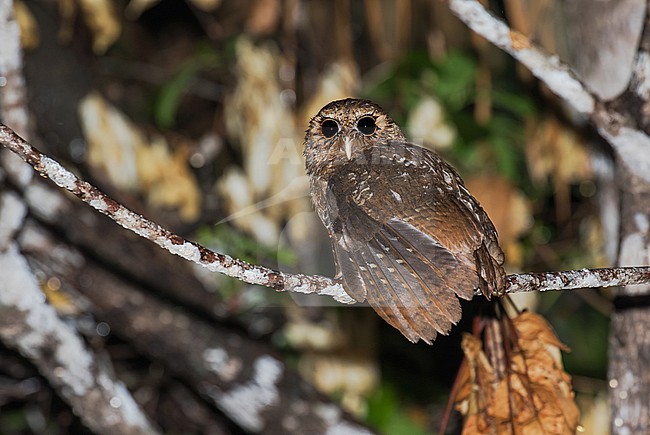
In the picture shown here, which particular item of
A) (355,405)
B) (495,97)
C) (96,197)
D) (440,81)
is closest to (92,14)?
(440,81)

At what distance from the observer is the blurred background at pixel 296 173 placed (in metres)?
2.96

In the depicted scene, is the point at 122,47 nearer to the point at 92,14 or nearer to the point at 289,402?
the point at 92,14

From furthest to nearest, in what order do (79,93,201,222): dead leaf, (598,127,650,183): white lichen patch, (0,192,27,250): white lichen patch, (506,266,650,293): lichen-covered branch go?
(79,93,201,222): dead leaf
(0,192,27,250): white lichen patch
(598,127,650,183): white lichen patch
(506,266,650,293): lichen-covered branch

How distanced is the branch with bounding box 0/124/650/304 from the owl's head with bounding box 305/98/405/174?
0.76 ft

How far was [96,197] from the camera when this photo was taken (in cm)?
137

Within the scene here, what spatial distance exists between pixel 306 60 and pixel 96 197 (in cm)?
262

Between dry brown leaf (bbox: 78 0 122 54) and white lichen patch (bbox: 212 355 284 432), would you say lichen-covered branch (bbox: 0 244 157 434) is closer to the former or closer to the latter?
white lichen patch (bbox: 212 355 284 432)

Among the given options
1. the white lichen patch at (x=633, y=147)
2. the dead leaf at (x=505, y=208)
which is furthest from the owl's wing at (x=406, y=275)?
the dead leaf at (x=505, y=208)

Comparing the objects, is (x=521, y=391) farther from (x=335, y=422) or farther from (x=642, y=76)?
(x=335, y=422)

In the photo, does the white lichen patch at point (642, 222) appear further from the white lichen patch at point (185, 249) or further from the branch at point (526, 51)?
the white lichen patch at point (185, 249)

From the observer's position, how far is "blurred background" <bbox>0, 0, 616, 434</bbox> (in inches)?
117

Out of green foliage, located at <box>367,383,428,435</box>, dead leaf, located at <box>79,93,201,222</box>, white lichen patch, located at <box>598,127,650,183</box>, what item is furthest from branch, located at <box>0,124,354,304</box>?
green foliage, located at <box>367,383,428,435</box>

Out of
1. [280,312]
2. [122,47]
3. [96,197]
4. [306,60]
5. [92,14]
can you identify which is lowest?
[96,197]

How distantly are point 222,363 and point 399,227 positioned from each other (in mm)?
1664
